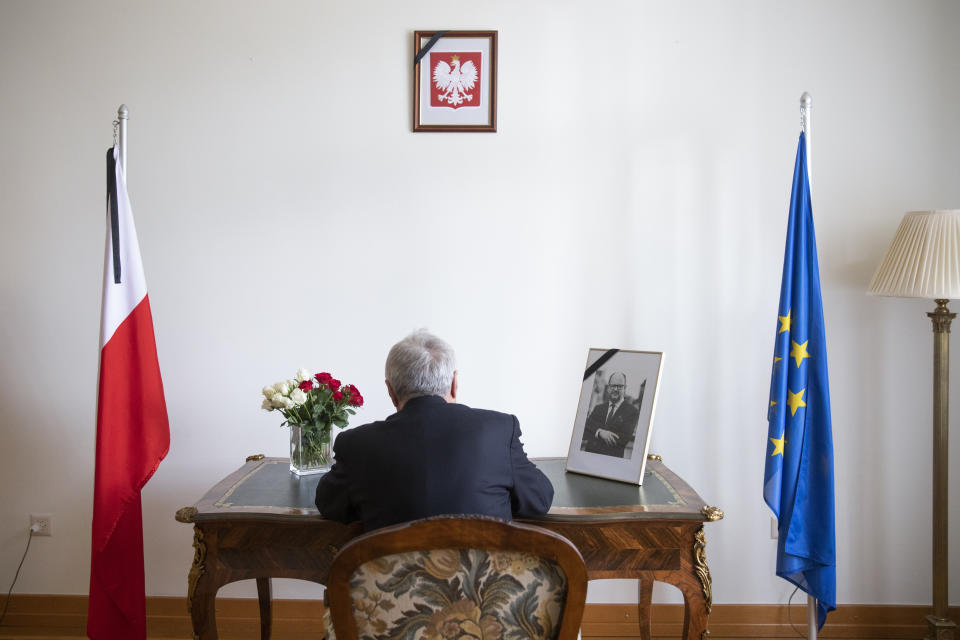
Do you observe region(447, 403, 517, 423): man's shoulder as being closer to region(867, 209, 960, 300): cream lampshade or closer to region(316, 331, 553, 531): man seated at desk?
region(316, 331, 553, 531): man seated at desk

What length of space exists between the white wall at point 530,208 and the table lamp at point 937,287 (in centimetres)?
26

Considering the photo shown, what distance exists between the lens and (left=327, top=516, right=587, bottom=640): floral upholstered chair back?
1364 mm

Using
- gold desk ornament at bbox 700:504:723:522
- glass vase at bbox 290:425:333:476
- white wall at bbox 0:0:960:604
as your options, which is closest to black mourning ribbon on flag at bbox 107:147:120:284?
white wall at bbox 0:0:960:604

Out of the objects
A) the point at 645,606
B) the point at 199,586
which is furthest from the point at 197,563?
the point at 645,606

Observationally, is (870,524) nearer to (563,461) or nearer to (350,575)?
(563,461)

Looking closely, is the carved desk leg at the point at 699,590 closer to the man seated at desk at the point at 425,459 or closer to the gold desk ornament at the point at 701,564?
the gold desk ornament at the point at 701,564

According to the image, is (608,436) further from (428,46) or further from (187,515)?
(428,46)

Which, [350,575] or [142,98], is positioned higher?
[142,98]

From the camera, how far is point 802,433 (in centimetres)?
253

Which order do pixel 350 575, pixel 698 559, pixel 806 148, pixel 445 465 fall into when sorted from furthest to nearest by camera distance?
pixel 806 148 → pixel 698 559 → pixel 445 465 → pixel 350 575

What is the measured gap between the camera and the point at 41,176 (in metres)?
2.97

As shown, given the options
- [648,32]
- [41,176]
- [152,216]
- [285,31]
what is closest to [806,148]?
[648,32]

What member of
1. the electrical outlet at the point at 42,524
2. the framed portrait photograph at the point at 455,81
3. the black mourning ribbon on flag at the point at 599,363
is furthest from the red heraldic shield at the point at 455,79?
the electrical outlet at the point at 42,524

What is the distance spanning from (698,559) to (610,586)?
3.20 feet
